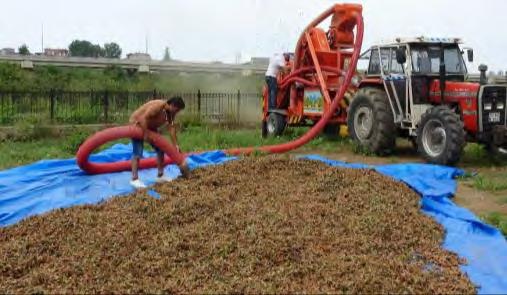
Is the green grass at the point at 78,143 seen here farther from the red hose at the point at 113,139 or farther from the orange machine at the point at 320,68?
the red hose at the point at 113,139

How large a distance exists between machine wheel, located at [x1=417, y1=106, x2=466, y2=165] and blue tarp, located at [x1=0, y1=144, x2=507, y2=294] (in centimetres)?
60

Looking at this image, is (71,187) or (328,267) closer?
(328,267)

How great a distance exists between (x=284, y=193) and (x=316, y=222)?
1.21 m

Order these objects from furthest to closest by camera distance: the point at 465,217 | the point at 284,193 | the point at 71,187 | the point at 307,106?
the point at 307,106
the point at 71,187
the point at 284,193
the point at 465,217

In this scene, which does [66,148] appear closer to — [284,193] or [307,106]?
[307,106]

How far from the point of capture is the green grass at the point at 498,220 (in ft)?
19.6

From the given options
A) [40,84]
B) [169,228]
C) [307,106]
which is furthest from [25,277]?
[40,84]

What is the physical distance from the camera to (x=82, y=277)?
4.43m

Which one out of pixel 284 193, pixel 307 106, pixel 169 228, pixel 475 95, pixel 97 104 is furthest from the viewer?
pixel 97 104

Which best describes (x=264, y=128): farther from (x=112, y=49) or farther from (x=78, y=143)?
(x=112, y=49)

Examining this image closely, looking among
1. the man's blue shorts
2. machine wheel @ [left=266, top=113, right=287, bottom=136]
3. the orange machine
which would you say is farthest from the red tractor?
the man's blue shorts

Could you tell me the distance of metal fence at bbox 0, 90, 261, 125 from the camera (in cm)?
1515

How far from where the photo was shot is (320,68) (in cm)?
1250

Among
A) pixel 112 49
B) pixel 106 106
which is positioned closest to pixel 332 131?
pixel 106 106
